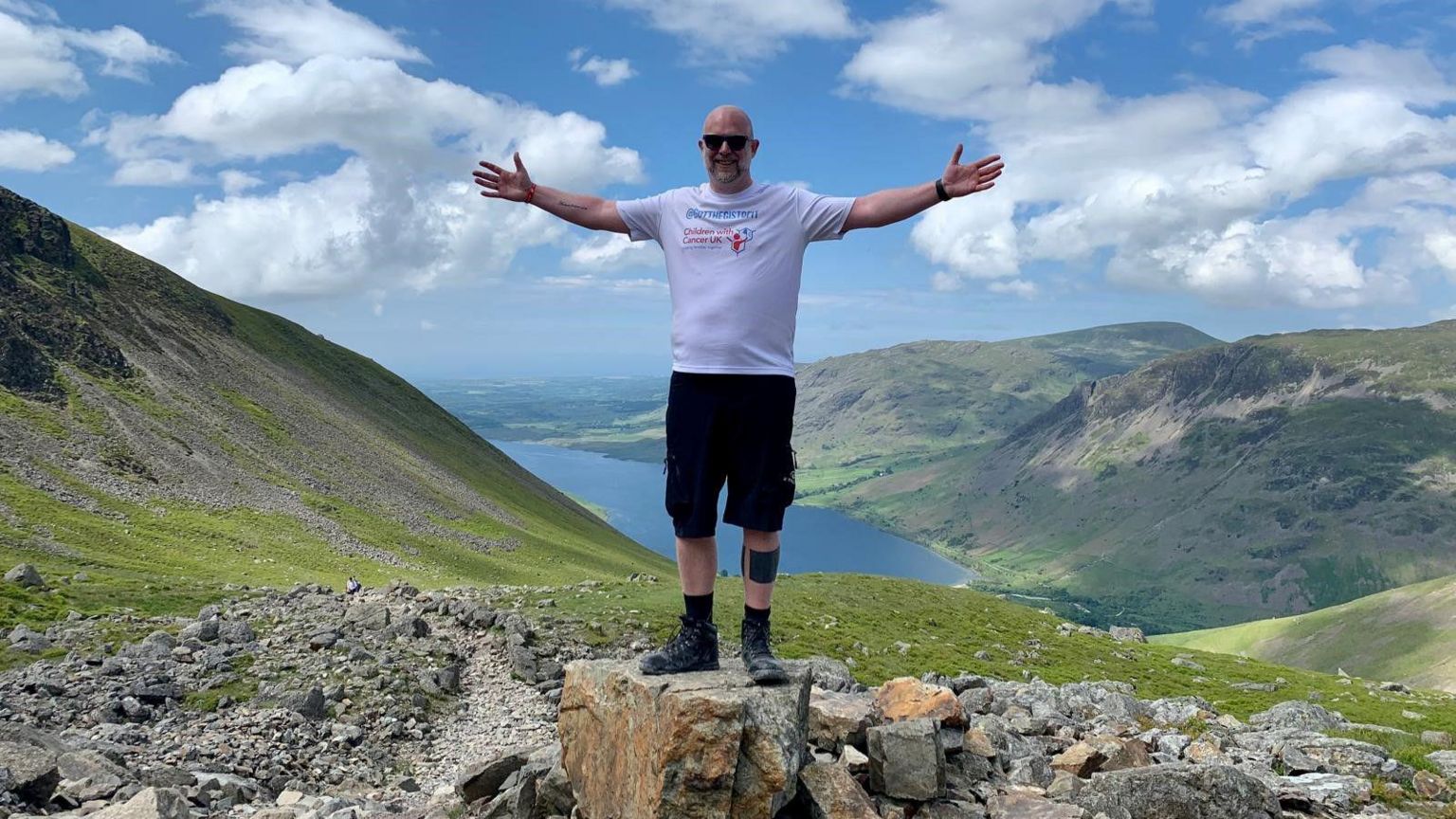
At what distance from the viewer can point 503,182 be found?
9.05m

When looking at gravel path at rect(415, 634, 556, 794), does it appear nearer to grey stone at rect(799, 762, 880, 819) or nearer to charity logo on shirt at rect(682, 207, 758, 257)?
grey stone at rect(799, 762, 880, 819)

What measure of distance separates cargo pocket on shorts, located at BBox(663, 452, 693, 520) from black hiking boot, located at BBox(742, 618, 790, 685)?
1.35 meters

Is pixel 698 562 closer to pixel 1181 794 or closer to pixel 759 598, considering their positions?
pixel 759 598

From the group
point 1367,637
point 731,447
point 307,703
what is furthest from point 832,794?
Result: point 1367,637

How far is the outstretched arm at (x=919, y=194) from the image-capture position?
7702mm

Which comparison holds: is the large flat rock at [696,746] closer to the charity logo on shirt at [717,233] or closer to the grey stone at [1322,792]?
the charity logo on shirt at [717,233]

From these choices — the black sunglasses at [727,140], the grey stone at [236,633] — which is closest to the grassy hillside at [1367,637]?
the grey stone at [236,633]

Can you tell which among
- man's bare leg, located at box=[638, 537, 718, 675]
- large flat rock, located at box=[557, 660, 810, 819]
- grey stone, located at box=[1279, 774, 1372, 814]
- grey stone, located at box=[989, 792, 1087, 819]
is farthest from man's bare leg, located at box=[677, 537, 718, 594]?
grey stone, located at box=[1279, 774, 1372, 814]

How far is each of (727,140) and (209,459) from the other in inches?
3313

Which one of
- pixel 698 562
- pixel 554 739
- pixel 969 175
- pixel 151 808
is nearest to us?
pixel 969 175

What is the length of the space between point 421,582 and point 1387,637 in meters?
202

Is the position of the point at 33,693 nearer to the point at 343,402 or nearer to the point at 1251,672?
the point at 1251,672

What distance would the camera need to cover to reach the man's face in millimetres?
8141

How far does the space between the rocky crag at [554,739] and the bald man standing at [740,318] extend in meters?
1.28
